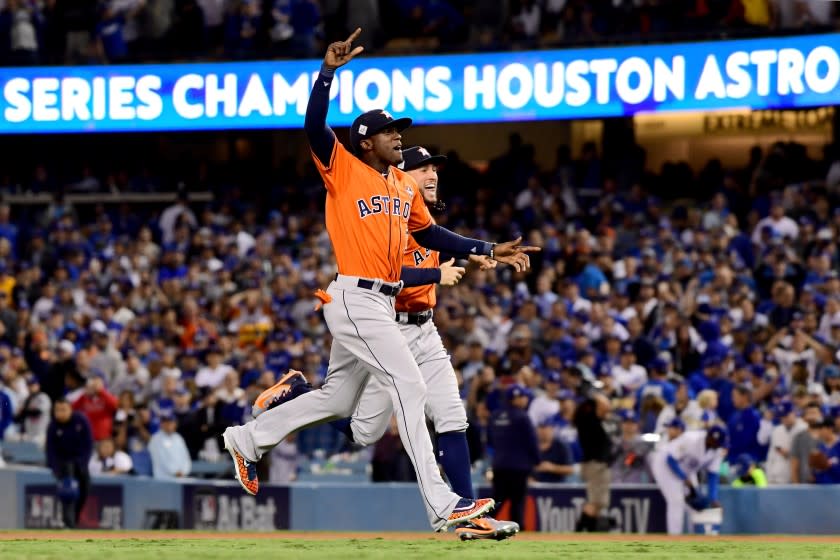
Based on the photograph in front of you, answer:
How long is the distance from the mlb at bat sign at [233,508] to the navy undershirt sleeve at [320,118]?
698cm

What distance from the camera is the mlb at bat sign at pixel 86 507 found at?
→ 13314 millimetres

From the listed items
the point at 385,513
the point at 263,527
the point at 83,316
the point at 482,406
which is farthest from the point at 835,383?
the point at 83,316

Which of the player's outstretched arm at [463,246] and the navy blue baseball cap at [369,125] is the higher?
the navy blue baseball cap at [369,125]

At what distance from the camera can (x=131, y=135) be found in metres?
22.0

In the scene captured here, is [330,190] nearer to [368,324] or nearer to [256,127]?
[368,324]

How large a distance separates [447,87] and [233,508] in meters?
6.90

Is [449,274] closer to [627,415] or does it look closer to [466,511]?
[466,511]

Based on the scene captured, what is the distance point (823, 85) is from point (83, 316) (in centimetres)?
837

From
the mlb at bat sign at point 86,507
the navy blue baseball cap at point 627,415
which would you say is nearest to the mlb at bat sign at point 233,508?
the mlb at bat sign at point 86,507

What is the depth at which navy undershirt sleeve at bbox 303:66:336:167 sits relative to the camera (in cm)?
641

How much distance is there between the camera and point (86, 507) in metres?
13.4

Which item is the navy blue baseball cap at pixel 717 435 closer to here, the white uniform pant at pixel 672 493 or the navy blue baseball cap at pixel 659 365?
the white uniform pant at pixel 672 493

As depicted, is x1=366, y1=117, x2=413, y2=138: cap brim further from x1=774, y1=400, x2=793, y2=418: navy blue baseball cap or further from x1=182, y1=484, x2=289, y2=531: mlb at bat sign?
x1=182, y1=484, x2=289, y2=531: mlb at bat sign

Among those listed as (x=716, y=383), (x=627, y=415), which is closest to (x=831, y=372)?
(x=716, y=383)
